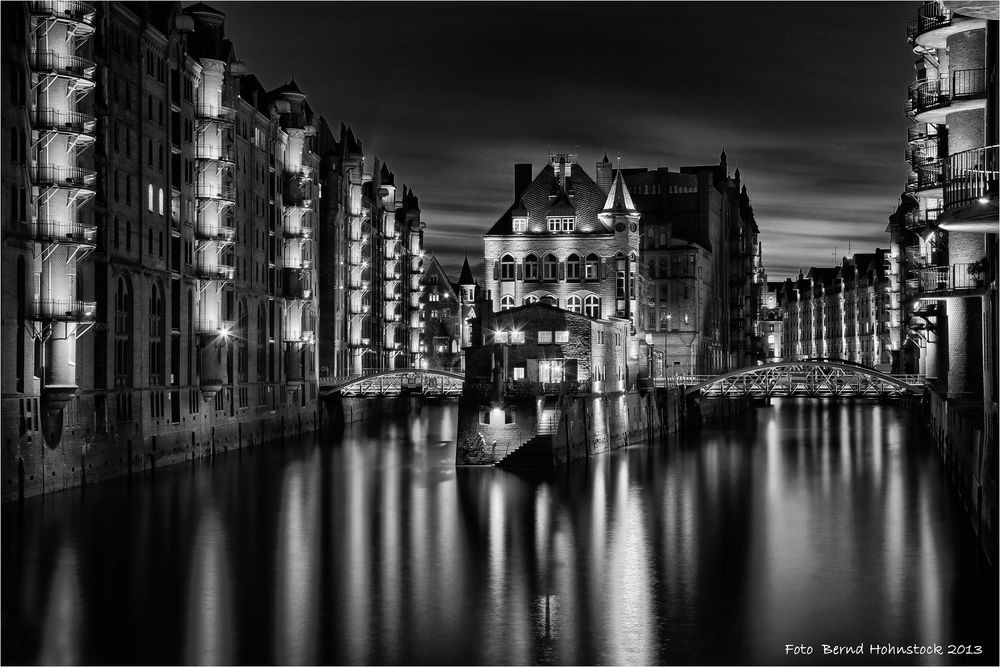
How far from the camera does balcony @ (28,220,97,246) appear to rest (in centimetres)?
4475

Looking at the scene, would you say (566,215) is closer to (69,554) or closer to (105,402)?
(105,402)

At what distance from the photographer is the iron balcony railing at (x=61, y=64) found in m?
44.7

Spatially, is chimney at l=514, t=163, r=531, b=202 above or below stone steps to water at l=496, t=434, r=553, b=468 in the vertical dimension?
above

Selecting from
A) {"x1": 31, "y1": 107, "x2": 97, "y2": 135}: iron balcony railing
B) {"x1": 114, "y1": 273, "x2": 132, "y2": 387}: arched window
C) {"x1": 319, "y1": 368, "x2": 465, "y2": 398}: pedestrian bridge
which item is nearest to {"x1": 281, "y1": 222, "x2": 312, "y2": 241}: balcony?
{"x1": 319, "y1": 368, "x2": 465, "y2": 398}: pedestrian bridge

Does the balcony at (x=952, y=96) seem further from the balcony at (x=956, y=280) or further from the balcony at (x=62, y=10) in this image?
the balcony at (x=62, y=10)

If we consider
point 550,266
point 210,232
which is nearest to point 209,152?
point 210,232

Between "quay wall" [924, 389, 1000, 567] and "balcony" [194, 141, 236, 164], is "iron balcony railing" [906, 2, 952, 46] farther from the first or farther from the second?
"balcony" [194, 141, 236, 164]

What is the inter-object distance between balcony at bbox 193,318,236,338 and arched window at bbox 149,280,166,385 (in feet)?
13.3

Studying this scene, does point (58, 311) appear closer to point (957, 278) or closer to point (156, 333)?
point (156, 333)

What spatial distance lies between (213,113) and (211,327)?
32.9ft

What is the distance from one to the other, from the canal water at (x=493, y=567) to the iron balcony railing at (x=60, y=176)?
1065 cm

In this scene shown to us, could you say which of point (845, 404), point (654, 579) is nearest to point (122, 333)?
point (654, 579)

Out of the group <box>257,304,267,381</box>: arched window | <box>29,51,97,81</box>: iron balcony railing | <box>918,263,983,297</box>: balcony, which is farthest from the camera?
<box>257,304,267,381</box>: arched window

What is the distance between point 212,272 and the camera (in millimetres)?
62062
